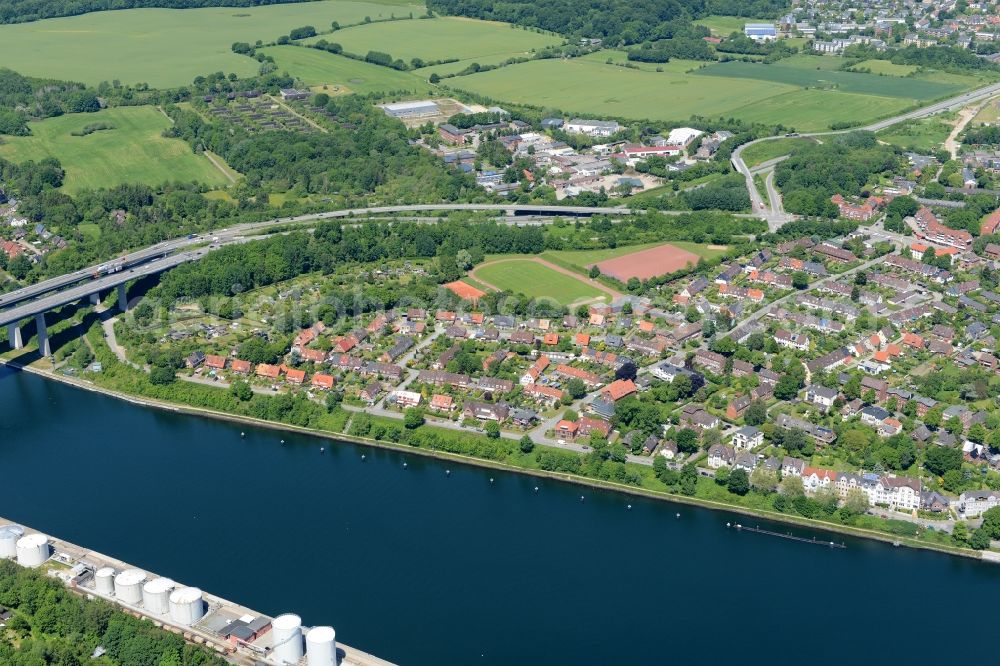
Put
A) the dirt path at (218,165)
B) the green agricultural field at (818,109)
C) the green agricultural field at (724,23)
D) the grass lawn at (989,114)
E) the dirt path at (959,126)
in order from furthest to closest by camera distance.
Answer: the green agricultural field at (724,23)
the green agricultural field at (818,109)
the grass lawn at (989,114)
the dirt path at (959,126)
the dirt path at (218,165)

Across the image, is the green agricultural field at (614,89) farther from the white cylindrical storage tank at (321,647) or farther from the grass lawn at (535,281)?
the white cylindrical storage tank at (321,647)

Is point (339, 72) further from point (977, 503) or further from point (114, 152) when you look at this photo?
point (977, 503)

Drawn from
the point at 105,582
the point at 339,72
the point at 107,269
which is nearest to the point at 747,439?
the point at 105,582

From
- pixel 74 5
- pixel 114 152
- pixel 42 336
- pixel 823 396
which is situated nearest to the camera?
pixel 823 396

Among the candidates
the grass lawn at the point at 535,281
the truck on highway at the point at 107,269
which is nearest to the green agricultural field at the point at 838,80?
the grass lawn at the point at 535,281

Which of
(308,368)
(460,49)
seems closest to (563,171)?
Result: (308,368)

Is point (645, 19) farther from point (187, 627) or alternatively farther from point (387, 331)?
point (187, 627)

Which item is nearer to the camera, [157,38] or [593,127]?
[593,127]
